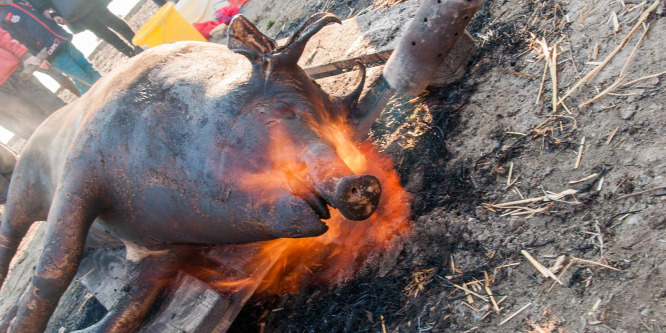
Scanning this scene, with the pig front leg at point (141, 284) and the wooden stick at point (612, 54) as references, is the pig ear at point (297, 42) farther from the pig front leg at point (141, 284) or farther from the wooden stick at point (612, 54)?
the pig front leg at point (141, 284)

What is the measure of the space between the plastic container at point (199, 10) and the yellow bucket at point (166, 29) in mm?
2173

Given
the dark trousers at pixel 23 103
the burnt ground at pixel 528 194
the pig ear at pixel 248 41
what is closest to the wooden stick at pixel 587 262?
the burnt ground at pixel 528 194

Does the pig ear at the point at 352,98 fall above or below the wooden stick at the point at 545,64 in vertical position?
above

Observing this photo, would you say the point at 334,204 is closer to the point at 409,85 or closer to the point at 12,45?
the point at 409,85

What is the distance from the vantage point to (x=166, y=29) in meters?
5.97

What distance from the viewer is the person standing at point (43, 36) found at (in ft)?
20.8

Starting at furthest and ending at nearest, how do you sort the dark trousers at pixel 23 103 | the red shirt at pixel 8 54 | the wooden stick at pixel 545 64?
the dark trousers at pixel 23 103 < the red shirt at pixel 8 54 < the wooden stick at pixel 545 64

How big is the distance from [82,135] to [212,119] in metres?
1.08

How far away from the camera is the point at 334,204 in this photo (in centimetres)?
184

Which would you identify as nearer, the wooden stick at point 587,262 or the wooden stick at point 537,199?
the wooden stick at point 587,262

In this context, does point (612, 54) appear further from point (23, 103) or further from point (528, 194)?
point (23, 103)

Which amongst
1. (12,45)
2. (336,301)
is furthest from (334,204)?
(12,45)

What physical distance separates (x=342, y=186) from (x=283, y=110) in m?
0.71

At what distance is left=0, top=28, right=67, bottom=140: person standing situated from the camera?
6.46 metres
